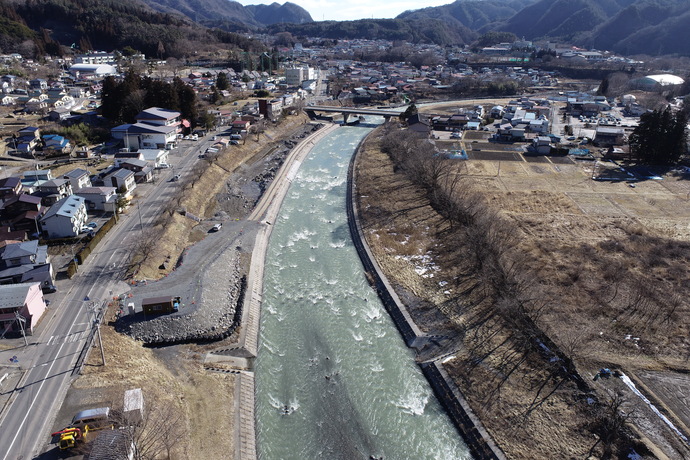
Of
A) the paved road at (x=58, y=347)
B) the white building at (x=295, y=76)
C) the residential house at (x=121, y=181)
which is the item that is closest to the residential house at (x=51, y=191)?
the residential house at (x=121, y=181)

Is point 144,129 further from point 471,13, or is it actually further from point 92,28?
point 471,13

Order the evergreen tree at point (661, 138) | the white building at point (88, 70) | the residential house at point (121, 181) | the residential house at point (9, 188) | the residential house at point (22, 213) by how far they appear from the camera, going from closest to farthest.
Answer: the residential house at point (22, 213) < the residential house at point (9, 188) < the residential house at point (121, 181) < the evergreen tree at point (661, 138) < the white building at point (88, 70)

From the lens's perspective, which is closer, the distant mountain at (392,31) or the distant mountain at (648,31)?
the distant mountain at (648,31)

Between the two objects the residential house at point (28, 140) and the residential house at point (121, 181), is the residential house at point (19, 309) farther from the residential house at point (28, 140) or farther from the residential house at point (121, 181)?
the residential house at point (28, 140)

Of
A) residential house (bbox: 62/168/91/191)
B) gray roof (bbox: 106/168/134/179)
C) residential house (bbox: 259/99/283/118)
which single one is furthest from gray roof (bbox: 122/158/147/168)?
residential house (bbox: 259/99/283/118)

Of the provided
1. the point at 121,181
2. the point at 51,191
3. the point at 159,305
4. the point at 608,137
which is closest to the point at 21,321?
the point at 159,305
